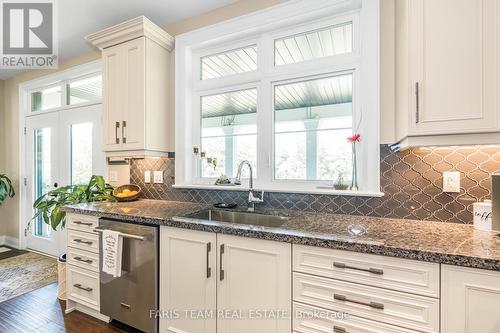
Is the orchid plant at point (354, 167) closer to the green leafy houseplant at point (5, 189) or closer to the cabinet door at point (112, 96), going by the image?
the cabinet door at point (112, 96)

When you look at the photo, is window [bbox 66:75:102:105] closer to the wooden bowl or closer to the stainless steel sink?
the wooden bowl

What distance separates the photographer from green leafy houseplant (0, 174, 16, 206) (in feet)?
12.4

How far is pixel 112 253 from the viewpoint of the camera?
183 centimetres

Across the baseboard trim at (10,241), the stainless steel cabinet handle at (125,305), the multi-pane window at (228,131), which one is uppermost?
the multi-pane window at (228,131)

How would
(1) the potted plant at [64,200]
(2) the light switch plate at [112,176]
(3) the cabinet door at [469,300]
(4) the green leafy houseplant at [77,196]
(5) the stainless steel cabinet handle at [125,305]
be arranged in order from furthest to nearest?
(2) the light switch plate at [112,176], (4) the green leafy houseplant at [77,196], (1) the potted plant at [64,200], (5) the stainless steel cabinet handle at [125,305], (3) the cabinet door at [469,300]

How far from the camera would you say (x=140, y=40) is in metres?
2.32

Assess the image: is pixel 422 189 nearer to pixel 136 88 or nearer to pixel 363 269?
pixel 363 269

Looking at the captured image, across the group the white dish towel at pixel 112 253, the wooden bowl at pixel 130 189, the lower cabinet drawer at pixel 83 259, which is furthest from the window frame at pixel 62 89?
the white dish towel at pixel 112 253

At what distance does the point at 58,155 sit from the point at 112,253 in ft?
8.04

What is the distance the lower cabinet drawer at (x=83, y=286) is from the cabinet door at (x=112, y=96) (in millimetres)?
1127

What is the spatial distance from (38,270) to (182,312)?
2.59 m

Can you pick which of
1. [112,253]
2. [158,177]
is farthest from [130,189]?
[112,253]

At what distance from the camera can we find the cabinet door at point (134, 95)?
7.62 ft

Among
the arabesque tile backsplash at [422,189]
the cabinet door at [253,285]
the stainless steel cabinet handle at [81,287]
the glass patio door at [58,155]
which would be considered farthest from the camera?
the glass patio door at [58,155]
